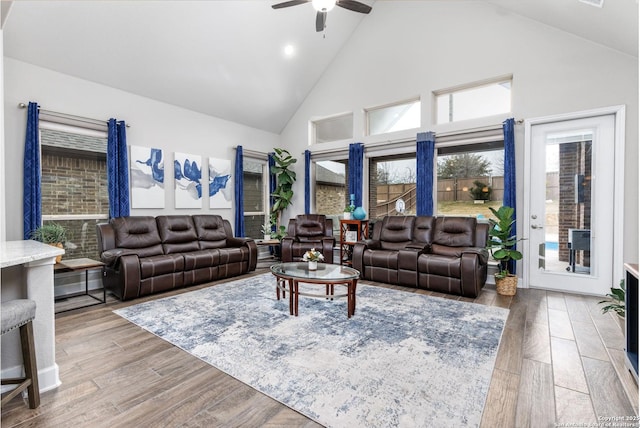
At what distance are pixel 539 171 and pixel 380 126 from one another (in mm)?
2705

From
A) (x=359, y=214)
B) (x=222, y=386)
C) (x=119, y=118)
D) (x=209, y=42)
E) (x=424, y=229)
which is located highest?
(x=209, y=42)

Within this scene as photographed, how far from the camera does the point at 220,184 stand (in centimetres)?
589

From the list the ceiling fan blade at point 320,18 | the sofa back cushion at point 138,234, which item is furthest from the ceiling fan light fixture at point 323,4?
the sofa back cushion at point 138,234

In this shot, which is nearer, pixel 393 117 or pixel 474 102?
pixel 474 102

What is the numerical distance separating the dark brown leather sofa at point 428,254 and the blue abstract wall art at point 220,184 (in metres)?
2.86

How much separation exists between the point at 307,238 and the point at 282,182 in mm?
1560

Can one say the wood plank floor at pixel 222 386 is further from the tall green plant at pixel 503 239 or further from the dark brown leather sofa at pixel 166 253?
the tall green plant at pixel 503 239

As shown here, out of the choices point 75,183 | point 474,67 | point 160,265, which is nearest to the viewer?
point 160,265

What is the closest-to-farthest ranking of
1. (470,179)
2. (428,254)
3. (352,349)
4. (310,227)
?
(352,349), (428,254), (470,179), (310,227)

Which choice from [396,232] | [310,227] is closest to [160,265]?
[310,227]

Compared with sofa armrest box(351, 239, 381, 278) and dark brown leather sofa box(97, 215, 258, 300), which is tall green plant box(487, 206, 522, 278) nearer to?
sofa armrest box(351, 239, 381, 278)

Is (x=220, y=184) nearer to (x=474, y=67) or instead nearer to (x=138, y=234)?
(x=138, y=234)

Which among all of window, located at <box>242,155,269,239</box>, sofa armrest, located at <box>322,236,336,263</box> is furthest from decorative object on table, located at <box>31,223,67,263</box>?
sofa armrest, located at <box>322,236,336,263</box>

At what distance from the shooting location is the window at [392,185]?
5.61 meters
